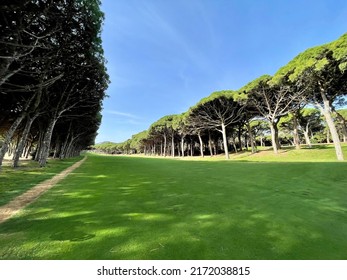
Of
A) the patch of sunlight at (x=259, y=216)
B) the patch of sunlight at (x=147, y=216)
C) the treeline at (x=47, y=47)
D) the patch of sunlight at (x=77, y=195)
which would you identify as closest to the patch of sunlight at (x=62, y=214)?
the patch of sunlight at (x=147, y=216)

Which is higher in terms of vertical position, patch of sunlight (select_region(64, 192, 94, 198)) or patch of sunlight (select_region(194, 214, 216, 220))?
patch of sunlight (select_region(64, 192, 94, 198))

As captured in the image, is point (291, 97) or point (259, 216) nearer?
point (259, 216)

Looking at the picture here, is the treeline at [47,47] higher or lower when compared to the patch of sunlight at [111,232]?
higher

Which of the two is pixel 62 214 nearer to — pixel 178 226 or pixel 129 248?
pixel 129 248

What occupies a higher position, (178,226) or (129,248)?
(178,226)

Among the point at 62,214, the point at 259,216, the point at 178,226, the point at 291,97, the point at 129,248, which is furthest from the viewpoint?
the point at 291,97

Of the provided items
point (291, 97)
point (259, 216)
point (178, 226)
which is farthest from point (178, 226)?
point (291, 97)

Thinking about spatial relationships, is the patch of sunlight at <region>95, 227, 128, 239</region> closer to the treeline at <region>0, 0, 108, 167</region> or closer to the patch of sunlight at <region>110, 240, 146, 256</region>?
the patch of sunlight at <region>110, 240, 146, 256</region>

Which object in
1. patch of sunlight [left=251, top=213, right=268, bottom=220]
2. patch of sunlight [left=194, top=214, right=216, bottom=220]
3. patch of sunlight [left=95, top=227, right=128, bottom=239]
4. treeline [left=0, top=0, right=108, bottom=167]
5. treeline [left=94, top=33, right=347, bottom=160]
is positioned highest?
treeline [left=94, top=33, right=347, bottom=160]

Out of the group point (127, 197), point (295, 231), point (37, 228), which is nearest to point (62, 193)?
point (127, 197)

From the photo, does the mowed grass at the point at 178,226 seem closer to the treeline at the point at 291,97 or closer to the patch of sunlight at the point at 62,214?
the patch of sunlight at the point at 62,214

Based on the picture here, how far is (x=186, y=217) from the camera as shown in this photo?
20.0 ft

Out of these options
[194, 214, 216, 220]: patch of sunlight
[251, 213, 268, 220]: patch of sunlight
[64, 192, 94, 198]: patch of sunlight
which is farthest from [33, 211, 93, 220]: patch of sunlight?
[251, 213, 268, 220]: patch of sunlight

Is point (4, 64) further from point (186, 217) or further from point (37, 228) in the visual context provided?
point (186, 217)
